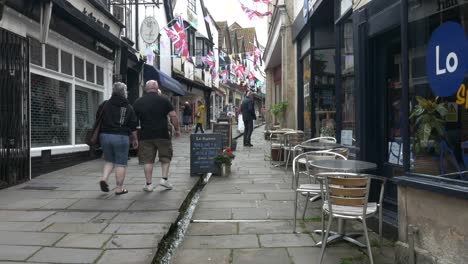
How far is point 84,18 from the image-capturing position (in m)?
10.4

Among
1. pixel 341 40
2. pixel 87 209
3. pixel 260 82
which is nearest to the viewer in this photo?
pixel 87 209

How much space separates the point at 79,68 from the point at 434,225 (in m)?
9.65

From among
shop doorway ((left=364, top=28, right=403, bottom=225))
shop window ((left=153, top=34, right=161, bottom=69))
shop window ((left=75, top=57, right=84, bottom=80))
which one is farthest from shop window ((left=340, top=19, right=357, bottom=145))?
shop window ((left=153, top=34, right=161, bottom=69))

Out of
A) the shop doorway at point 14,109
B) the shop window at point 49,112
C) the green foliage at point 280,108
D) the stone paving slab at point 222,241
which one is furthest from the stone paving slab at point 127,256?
the green foliage at point 280,108

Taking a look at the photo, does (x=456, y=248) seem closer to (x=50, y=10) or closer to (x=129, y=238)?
(x=129, y=238)

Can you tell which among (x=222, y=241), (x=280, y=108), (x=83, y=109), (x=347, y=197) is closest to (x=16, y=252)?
(x=222, y=241)

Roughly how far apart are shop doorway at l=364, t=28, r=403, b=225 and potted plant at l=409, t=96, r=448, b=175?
3.88 feet

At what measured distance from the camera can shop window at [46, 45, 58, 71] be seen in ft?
30.9

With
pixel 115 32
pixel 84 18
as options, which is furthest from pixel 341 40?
pixel 115 32

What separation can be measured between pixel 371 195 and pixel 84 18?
7.70m

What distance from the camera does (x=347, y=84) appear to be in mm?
7316

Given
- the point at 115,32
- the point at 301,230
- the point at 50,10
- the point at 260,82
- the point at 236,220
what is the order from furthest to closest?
the point at 260,82, the point at 115,32, the point at 50,10, the point at 236,220, the point at 301,230

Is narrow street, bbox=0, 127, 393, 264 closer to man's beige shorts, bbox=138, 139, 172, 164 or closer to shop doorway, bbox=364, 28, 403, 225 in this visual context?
man's beige shorts, bbox=138, 139, 172, 164

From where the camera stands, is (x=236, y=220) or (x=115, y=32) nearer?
(x=236, y=220)
